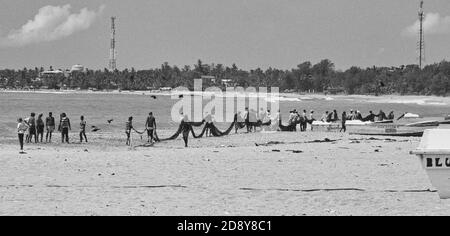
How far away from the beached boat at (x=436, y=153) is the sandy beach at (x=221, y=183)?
0.92m

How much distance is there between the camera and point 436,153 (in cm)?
1002

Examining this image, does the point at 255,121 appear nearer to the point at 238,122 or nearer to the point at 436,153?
the point at 238,122

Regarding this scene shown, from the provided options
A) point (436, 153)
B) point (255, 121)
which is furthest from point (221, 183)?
point (255, 121)

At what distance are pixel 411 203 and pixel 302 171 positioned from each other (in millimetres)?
4547

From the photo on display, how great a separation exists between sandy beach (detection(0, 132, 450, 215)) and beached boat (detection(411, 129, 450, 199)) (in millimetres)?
922

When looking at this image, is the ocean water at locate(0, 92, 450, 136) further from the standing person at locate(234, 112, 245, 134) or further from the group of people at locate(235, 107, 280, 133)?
the group of people at locate(235, 107, 280, 133)

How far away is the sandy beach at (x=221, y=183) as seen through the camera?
1167cm

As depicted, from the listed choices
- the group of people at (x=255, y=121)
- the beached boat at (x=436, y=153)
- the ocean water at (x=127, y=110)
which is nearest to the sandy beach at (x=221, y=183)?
the beached boat at (x=436, y=153)

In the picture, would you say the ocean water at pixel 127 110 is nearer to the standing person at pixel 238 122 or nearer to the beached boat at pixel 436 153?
the standing person at pixel 238 122

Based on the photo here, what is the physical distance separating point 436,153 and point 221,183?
534 centimetres

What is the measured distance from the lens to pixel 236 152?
2105 centimetres
